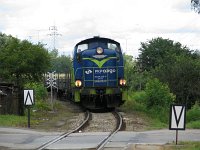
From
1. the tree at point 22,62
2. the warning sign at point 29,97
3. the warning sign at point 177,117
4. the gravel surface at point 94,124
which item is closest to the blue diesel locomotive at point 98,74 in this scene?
the gravel surface at point 94,124

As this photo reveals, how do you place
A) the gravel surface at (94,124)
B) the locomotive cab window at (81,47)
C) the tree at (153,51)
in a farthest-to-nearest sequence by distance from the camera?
the tree at (153,51)
the locomotive cab window at (81,47)
the gravel surface at (94,124)

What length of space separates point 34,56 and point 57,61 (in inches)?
3945

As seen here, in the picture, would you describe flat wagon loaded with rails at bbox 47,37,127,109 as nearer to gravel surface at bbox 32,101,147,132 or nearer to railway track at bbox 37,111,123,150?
railway track at bbox 37,111,123,150

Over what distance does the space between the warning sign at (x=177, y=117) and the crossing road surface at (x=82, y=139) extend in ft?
2.40

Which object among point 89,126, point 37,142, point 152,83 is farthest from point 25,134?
point 152,83

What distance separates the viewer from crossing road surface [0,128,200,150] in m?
14.5

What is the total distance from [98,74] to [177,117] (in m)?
15.4

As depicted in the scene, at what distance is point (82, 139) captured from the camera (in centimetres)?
1636

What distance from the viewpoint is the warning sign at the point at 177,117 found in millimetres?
14469

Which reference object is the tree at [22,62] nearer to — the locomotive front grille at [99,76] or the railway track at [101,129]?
the locomotive front grille at [99,76]

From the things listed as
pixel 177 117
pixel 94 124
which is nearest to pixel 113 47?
pixel 94 124

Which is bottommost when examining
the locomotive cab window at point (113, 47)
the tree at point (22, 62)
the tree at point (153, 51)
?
the tree at point (22, 62)

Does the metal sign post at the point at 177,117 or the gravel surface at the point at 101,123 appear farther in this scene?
the gravel surface at the point at 101,123

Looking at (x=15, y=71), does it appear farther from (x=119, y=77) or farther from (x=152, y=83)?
(x=152, y=83)
